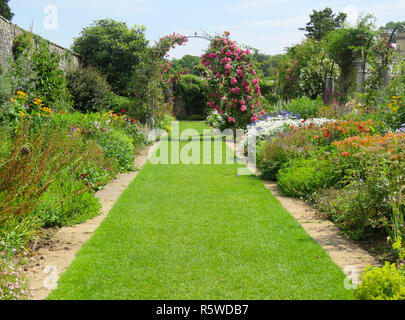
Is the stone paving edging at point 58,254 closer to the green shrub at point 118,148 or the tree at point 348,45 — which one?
the green shrub at point 118,148

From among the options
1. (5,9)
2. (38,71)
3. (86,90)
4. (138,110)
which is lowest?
(138,110)

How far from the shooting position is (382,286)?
290 centimetres

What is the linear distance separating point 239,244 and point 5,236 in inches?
89.0

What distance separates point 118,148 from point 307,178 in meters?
4.05

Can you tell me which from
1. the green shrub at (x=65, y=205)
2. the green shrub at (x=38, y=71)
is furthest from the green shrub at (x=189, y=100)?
the green shrub at (x=65, y=205)

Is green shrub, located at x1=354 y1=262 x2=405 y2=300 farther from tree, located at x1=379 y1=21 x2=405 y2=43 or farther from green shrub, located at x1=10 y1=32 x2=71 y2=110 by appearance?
tree, located at x1=379 y1=21 x2=405 y2=43

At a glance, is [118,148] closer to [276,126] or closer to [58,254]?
[276,126]

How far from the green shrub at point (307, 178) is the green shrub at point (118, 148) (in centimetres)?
339

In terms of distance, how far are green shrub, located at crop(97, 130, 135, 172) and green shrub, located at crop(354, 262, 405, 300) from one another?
19.6ft

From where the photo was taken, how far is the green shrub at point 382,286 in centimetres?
285

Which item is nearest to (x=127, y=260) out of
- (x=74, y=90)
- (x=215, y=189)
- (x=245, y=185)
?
(x=215, y=189)

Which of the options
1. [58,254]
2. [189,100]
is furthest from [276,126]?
[189,100]

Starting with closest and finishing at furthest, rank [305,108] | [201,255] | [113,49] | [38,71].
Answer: [201,255]
[38,71]
[305,108]
[113,49]
